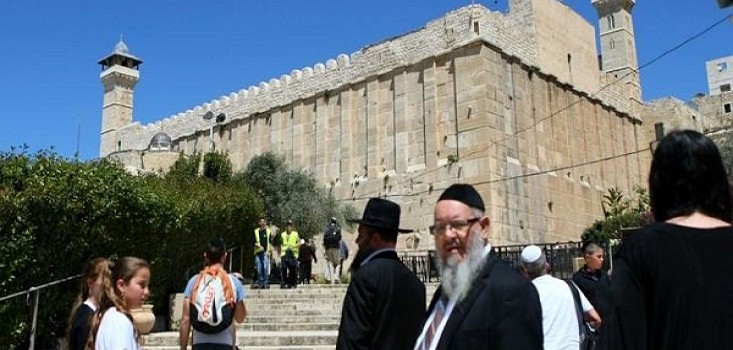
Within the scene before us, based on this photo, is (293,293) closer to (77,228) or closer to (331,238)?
(331,238)

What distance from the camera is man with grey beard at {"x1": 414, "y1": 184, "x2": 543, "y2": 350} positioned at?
218cm

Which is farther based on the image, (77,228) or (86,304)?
(77,228)

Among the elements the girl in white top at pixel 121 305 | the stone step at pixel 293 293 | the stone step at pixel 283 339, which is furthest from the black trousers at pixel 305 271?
the girl in white top at pixel 121 305

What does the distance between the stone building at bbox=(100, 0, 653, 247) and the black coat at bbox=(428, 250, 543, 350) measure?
19.3 m

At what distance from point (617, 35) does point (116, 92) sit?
34.1 metres

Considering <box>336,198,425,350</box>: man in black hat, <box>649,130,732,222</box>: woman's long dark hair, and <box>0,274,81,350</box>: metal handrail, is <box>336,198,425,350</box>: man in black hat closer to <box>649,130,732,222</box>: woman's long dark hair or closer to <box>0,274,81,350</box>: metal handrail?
<box>649,130,732,222</box>: woman's long dark hair

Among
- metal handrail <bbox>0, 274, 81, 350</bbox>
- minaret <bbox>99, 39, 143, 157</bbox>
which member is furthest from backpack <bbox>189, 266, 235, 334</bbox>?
minaret <bbox>99, 39, 143, 157</bbox>

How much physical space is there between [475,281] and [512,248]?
17.7 m

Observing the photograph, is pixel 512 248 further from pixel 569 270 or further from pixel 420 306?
pixel 420 306

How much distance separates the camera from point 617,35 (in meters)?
38.6

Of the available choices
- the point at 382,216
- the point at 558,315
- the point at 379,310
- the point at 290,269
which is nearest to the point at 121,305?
the point at 379,310

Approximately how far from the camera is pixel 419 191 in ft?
76.3

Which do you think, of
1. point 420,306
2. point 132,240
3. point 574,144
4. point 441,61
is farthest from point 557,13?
point 420,306

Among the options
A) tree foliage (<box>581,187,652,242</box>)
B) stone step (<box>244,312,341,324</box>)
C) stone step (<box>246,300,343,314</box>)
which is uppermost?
tree foliage (<box>581,187,652,242</box>)
